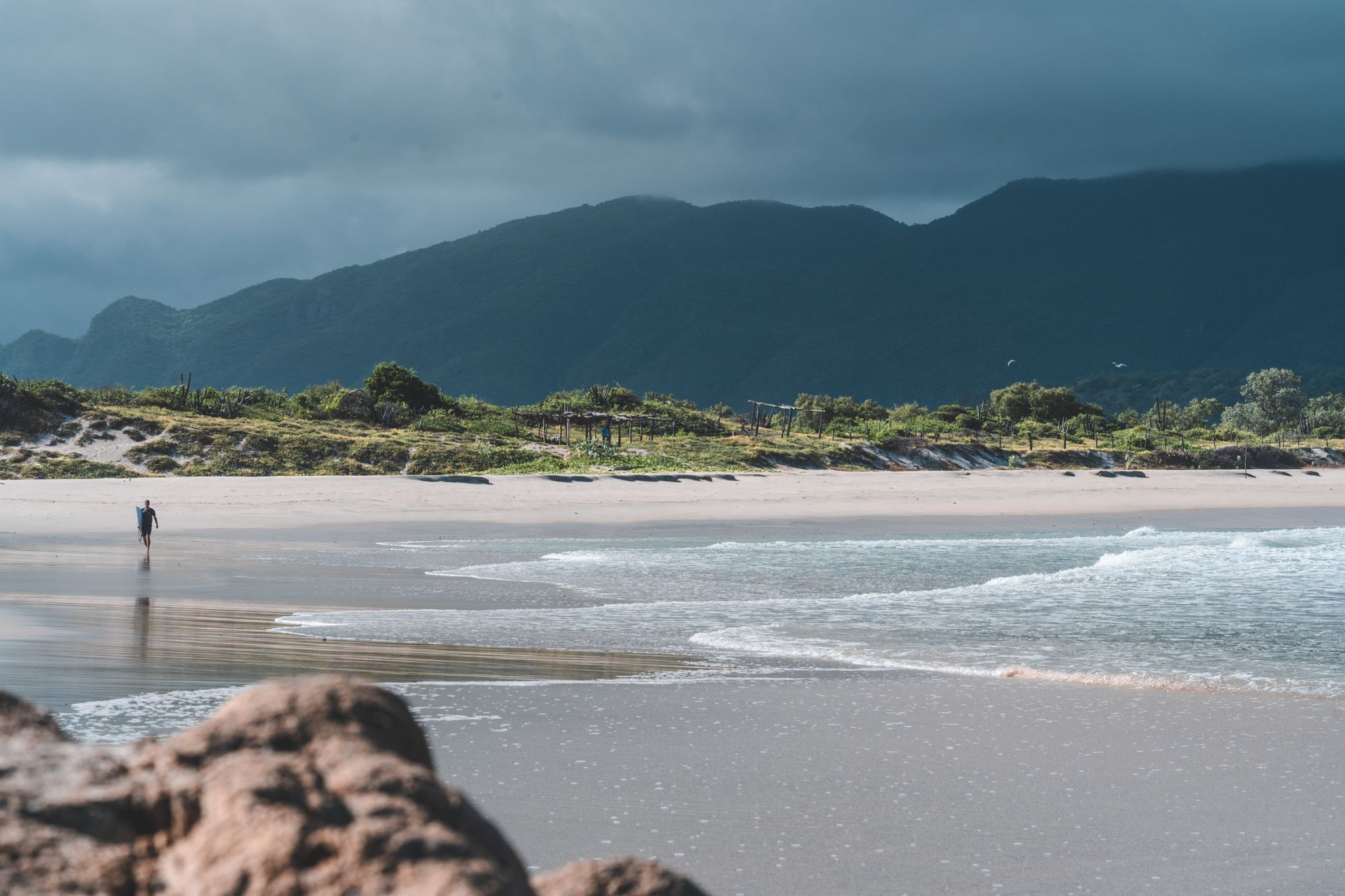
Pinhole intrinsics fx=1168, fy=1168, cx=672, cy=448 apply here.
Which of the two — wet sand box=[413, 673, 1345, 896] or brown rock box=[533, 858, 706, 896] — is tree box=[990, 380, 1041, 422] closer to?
wet sand box=[413, 673, 1345, 896]

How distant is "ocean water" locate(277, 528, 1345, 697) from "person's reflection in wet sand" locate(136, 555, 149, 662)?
54.1 inches

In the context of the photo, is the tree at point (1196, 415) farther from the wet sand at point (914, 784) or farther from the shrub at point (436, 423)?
the wet sand at point (914, 784)

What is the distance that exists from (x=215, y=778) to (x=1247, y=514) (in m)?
37.5

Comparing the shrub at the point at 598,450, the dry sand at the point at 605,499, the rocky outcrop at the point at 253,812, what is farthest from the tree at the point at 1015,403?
the rocky outcrop at the point at 253,812

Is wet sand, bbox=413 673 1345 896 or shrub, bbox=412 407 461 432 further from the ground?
shrub, bbox=412 407 461 432

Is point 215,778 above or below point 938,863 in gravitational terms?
above

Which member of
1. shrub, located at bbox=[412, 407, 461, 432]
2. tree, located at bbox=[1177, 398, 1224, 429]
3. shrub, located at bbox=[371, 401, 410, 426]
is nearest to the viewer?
shrub, located at bbox=[412, 407, 461, 432]

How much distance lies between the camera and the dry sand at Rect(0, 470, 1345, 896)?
4945mm

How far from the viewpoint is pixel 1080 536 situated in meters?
27.3

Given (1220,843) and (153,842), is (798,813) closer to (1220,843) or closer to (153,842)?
(1220,843)

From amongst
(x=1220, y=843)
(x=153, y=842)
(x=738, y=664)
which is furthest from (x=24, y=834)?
(x=738, y=664)

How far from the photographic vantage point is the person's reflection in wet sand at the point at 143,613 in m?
9.97

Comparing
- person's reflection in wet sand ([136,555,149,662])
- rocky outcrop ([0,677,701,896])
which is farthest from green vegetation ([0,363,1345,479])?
rocky outcrop ([0,677,701,896])

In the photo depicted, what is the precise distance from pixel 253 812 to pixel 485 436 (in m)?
45.2
